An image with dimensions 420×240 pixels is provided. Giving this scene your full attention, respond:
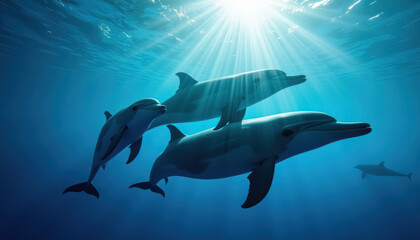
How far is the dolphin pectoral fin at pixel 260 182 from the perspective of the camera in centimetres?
209

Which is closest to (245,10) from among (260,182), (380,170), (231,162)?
(231,162)

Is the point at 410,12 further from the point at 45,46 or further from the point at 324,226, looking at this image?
the point at 45,46

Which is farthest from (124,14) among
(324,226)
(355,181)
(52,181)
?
(355,181)

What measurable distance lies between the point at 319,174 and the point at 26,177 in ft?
117

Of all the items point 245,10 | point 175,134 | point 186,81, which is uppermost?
point 245,10

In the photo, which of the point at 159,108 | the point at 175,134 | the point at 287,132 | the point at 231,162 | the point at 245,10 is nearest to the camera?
the point at 287,132

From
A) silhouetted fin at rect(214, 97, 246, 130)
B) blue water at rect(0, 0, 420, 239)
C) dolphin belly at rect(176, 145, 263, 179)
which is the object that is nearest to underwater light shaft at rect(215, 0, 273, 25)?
blue water at rect(0, 0, 420, 239)

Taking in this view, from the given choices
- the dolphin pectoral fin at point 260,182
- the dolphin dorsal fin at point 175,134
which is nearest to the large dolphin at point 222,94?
the dolphin dorsal fin at point 175,134

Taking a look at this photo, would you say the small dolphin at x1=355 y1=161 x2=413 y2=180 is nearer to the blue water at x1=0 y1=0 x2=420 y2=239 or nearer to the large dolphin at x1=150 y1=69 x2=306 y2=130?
the blue water at x1=0 y1=0 x2=420 y2=239

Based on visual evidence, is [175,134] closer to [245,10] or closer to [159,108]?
[159,108]

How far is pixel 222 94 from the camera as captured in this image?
352 cm

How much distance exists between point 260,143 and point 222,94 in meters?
1.48

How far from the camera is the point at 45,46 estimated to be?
19.3 meters

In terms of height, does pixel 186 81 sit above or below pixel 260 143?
above
